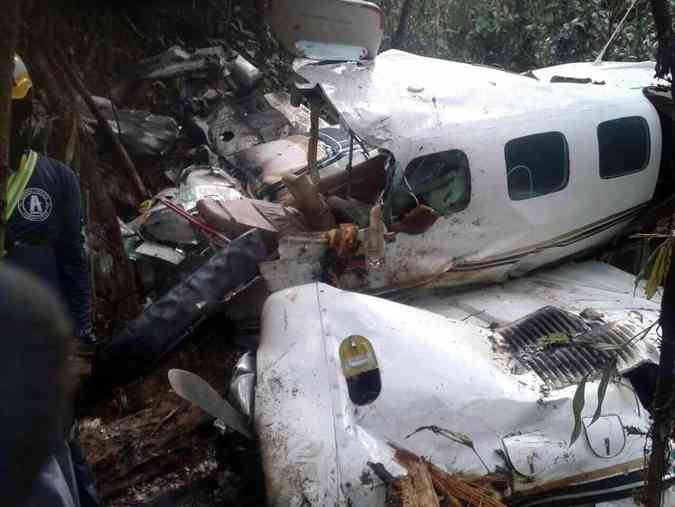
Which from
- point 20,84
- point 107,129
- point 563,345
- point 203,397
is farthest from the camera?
point 107,129

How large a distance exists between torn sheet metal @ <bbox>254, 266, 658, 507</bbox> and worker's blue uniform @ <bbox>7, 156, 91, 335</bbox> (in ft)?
3.28

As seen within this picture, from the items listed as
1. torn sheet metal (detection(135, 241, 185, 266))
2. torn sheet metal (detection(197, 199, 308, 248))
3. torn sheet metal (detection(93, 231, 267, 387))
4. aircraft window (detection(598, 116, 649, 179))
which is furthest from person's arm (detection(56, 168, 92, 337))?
aircraft window (detection(598, 116, 649, 179))

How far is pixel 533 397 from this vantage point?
3453 millimetres

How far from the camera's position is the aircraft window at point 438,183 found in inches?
175

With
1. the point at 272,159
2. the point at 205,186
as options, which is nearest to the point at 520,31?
the point at 272,159

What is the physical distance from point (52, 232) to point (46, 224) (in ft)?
0.14

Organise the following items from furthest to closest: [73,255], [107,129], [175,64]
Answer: [175,64] → [107,129] → [73,255]

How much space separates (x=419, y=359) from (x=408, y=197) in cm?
131

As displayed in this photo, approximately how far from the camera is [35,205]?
8.86 feet

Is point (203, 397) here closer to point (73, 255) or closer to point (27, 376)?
point (73, 255)

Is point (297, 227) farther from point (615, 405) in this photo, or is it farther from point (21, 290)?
point (21, 290)

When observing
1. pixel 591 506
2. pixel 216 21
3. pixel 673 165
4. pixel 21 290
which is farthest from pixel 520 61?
pixel 21 290

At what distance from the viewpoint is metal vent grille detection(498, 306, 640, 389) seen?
368 centimetres

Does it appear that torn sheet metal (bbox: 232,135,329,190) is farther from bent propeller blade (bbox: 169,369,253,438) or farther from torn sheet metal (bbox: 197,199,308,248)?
bent propeller blade (bbox: 169,369,253,438)
